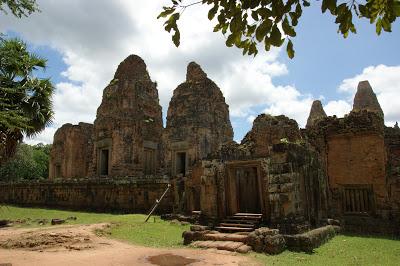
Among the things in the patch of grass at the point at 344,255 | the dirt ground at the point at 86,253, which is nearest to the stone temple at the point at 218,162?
the patch of grass at the point at 344,255

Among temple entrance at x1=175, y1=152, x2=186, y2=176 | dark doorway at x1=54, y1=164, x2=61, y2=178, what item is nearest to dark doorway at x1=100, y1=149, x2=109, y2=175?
temple entrance at x1=175, y1=152, x2=186, y2=176

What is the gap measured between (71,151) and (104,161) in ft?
23.2

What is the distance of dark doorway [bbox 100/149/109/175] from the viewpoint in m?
27.7

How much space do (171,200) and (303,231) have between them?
A: 9494mm

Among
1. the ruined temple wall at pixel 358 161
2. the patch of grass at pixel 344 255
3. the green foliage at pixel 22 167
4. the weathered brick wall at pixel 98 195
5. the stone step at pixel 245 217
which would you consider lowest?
the patch of grass at pixel 344 255

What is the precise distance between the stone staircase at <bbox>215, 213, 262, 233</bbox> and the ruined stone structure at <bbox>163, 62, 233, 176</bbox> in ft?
38.5

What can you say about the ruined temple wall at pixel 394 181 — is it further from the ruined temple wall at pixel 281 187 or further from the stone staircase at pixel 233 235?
the stone staircase at pixel 233 235

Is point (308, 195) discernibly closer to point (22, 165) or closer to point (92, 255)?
point (92, 255)

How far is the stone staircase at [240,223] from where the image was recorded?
11352 millimetres

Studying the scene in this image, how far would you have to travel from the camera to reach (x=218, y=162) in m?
12.9

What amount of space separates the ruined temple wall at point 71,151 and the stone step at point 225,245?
24609mm

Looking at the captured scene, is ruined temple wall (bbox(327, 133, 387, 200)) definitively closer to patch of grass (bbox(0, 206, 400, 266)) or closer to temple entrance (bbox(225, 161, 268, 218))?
patch of grass (bbox(0, 206, 400, 266))

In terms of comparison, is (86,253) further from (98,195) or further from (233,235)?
(98,195)

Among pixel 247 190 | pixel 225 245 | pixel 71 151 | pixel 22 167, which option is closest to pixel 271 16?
pixel 225 245
